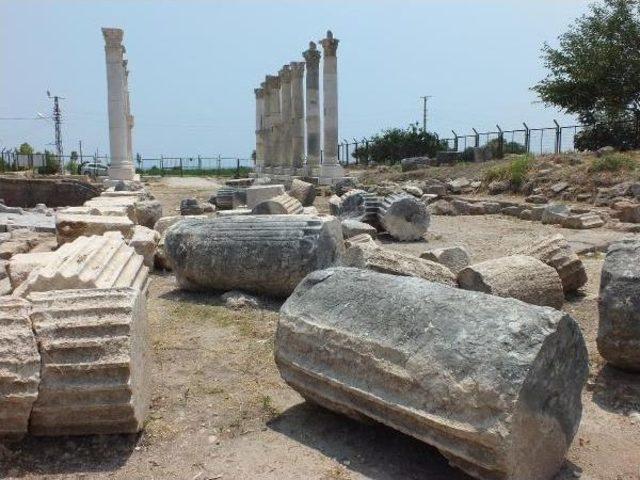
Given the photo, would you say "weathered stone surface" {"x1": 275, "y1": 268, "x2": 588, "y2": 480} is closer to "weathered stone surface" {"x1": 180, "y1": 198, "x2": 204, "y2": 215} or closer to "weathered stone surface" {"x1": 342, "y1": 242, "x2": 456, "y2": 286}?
"weathered stone surface" {"x1": 342, "y1": 242, "x2": 456, "y2": 286}

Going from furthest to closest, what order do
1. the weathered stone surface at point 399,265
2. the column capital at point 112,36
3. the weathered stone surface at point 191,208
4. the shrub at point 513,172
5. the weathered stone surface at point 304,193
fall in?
the column capital at point 112,36
the shrub at point 513,172
the weathered stone surface at point 304,193
the weathered stone surface at point 191,208
the weathered stone surface at point 399,265

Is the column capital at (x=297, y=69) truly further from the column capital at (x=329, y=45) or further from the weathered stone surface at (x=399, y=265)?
the weathered stone surface at (x=399, y=265)

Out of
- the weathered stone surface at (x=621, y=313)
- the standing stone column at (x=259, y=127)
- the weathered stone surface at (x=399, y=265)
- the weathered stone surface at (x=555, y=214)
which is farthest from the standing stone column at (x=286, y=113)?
the weathered stone surface at (x=621, y=313)

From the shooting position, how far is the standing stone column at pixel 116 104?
23.1 m

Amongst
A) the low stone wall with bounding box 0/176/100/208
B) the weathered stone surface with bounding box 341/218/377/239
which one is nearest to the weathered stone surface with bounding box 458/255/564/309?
the weathered stone surface with bounding box 341/218/377/239

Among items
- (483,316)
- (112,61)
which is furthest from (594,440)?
(112,61)

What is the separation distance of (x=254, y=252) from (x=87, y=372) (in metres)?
3.12

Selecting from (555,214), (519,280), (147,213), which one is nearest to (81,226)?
(147,213)

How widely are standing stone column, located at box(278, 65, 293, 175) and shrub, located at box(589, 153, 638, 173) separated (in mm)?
16778

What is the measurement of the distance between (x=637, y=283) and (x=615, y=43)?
22.7 m

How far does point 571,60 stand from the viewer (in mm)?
24844

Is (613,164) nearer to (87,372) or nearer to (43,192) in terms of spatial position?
(43,192)

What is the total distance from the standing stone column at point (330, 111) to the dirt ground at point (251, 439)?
768 inches

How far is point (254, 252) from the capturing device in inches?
245
